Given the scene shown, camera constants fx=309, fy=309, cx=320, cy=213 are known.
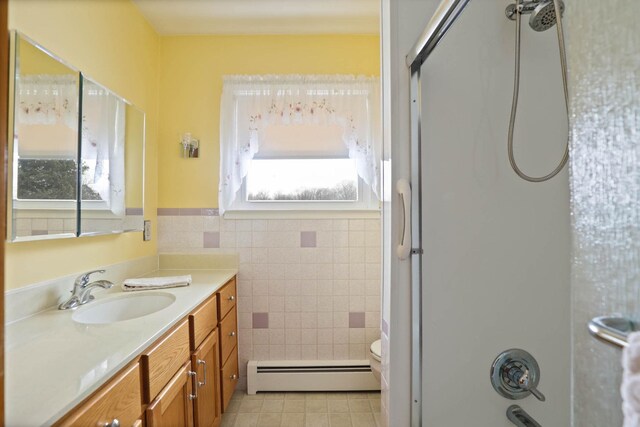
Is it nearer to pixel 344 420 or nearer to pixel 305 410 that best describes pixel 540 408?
pixel 344 420

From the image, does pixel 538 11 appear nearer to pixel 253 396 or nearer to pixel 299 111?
pixel 299 111

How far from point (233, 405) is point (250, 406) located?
11cm

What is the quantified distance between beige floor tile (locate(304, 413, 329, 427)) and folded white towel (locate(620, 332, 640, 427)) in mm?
1846

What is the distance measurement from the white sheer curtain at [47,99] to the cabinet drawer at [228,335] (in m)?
1.26

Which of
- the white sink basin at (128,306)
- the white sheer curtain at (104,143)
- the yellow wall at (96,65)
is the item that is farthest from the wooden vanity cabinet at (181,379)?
the white sheer curtain at (104,143)

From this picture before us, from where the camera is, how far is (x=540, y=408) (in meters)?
1.11

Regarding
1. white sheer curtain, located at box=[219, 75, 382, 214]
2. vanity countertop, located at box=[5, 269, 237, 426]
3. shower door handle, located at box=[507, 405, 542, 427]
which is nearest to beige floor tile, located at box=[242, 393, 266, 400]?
vanity countertop, located at box=[5, 269, 237, 426]

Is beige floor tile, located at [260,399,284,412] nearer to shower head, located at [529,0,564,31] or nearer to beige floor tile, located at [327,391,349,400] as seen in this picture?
beige floor tile, located at [327,391,349,400]

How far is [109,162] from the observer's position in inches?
64.6

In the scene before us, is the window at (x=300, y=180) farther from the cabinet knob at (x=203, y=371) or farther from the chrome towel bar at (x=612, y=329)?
the chrome towel bar at (x=612, y=329)

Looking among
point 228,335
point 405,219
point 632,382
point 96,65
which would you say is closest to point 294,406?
point 228,335

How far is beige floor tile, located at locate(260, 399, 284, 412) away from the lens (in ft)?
6.52

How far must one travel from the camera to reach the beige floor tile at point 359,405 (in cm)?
199

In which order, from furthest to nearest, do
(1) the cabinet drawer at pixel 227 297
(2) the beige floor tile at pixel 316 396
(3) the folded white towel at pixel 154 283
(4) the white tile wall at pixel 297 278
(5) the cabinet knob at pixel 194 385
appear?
(4) the white tile wall at pixel 297 278 < (2) the beige floor tile at pixel 316 396 < (1) the cabinet drawer at pixel 227 297 < (3) the folded white towel at pixel 154 283 < (5) the cabinet knob at pixel 194 385
